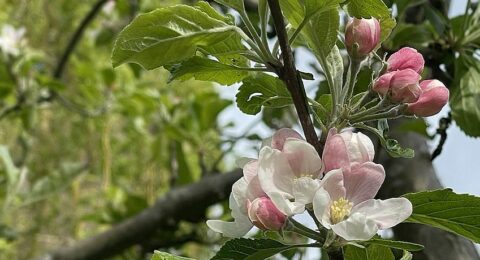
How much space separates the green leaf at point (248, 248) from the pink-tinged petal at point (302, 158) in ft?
0.21

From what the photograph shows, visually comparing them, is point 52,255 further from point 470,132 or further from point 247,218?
point 247,218

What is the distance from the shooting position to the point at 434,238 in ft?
3.67

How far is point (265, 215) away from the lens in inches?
22.4

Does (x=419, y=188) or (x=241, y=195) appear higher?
(x=241, y=195)

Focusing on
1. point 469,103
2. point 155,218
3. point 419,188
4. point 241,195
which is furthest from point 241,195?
point 155,218

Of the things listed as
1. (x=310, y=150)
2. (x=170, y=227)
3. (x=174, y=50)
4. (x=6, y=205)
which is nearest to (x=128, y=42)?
(x=174, y=50)

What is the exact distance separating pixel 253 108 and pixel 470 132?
42 cm

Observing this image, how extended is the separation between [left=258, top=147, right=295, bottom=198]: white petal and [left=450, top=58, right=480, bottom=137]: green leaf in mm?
483

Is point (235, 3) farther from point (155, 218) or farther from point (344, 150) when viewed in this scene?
point (155, 218)

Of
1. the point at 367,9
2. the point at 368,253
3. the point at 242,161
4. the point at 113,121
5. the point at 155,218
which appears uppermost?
the point at 367,9

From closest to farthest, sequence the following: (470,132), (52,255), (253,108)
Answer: (253,108), (470,132), (52,255)

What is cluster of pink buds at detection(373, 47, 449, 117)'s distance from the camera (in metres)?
0.61

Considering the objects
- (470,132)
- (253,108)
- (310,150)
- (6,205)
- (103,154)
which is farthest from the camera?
(103,154)

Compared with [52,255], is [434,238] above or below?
above
